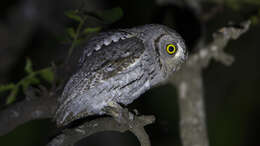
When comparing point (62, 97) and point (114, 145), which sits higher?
point (62, 97)

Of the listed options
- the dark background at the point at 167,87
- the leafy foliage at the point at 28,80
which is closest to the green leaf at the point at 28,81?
the leafy foliage at the point at 28,80

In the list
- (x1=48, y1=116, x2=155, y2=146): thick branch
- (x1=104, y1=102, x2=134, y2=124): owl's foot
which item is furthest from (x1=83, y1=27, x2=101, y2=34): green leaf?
(x1=48, y1=116, x2=155, y2=146): thick branch

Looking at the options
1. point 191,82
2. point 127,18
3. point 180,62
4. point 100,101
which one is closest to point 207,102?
point 191,82

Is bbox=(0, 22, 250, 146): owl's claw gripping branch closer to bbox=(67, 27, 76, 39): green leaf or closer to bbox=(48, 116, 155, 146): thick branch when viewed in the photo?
bbox=(48, 116, 155, 146): thick branch

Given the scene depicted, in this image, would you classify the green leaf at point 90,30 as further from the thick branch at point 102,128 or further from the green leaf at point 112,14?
the thick branch at point 102,128

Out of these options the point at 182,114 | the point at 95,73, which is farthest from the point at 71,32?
the point at 182,114

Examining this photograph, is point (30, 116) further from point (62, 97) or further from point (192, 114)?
point (192, 114)

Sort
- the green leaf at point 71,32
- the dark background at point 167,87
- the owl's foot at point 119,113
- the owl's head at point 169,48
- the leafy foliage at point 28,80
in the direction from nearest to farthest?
the owl's foot at point 119,113, the owl's head at point 169,48, the green leaf at point 71,32, the leafy foliage at point 28,80, the dark background at point 167,87
